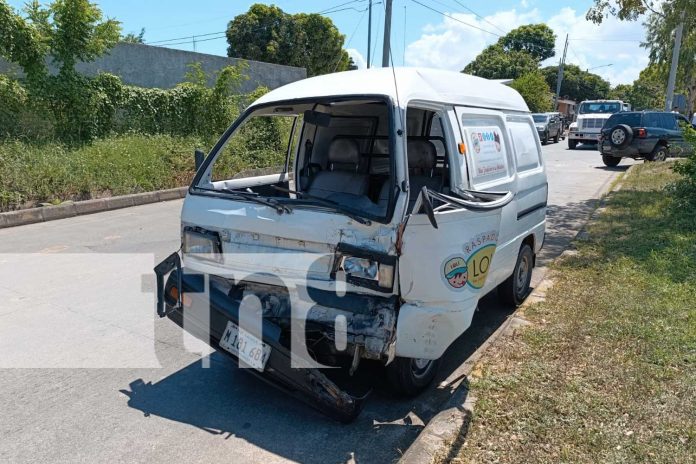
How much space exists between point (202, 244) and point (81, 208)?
7.44m

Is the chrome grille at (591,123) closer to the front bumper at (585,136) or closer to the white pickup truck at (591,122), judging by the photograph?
the white pickup truck at (591,122)

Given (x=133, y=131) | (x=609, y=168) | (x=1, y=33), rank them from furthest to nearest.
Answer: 1. (x=609, y=168)
2. (x=133, y=131)
3. (x=1, y=33)

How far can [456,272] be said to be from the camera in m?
3.29

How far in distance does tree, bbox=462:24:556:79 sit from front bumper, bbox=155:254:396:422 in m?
54.3

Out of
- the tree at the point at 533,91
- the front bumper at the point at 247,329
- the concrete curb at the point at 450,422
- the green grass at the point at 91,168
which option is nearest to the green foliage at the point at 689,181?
the concrete curb at the point at 450,422

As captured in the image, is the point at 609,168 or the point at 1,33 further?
the point at 609,168

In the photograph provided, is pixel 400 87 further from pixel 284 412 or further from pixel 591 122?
pixel 591 122

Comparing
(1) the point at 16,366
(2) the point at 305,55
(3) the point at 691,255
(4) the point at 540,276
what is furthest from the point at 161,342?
(2) the point at 305,55

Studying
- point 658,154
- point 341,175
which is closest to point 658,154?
point 658,154

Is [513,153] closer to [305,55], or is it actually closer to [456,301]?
[456,301]

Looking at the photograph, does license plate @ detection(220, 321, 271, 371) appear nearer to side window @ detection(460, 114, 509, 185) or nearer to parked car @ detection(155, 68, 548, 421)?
parked car @ detection(155, 68, 548, 421)

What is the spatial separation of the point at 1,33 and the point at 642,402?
Answer: 1250 centimetres

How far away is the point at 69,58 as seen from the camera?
1182cm

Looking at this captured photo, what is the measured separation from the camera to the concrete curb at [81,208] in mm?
8930
